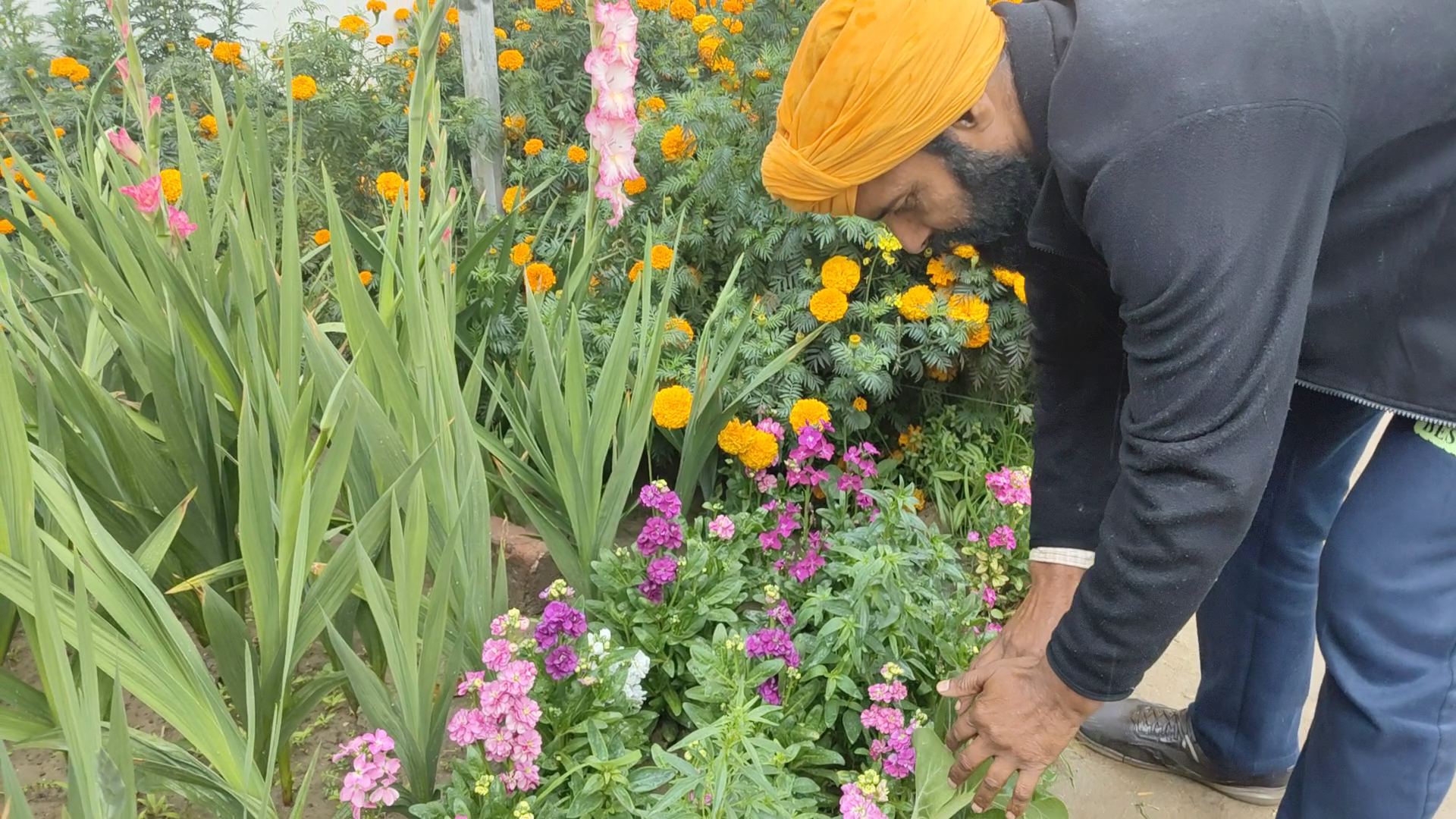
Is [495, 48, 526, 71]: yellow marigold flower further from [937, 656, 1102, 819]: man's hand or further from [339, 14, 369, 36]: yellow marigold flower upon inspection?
[937, 656, 1102, 819]: man's hand

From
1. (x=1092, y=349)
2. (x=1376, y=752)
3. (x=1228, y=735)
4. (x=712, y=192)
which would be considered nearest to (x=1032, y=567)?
(x=1092, y=349)

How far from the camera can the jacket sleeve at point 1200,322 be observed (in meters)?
0.91

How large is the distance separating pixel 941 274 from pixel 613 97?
98cm

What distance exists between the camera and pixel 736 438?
1.90 metres

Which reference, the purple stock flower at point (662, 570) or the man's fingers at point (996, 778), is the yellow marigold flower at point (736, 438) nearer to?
the purple stock flower at point (662, 570)

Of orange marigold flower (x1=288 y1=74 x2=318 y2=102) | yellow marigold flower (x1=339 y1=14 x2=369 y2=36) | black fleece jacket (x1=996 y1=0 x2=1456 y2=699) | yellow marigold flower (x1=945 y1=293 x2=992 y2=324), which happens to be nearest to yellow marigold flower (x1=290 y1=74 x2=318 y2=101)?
orange marigold flower (x1=288 y1=74 x2=318 y2=102)

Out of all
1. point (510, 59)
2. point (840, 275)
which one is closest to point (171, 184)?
point (510, 59)

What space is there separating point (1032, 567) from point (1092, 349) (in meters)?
0.36

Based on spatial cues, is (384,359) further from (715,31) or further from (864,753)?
(715,31)

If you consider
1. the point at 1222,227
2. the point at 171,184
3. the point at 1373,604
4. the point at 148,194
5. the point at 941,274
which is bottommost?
the point at 1373,604

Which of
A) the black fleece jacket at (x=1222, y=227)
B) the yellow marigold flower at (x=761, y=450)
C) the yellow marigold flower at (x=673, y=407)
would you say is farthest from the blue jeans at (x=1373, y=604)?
the yellow marigold flower at (x=673, y=407)

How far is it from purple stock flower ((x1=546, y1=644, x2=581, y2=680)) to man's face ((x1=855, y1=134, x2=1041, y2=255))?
2.32 feet

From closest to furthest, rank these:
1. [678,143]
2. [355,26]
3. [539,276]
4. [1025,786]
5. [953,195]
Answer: [953,195], [1025,786], [539,276], [678,143], [355,26]

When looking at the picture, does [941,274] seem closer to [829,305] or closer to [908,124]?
[829,305]
